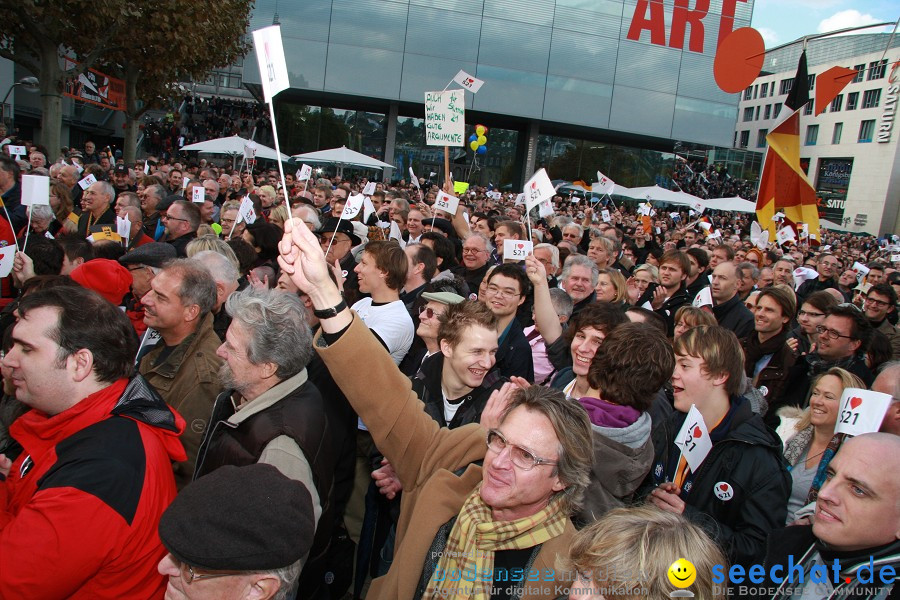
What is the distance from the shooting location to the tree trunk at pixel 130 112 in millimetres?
19594

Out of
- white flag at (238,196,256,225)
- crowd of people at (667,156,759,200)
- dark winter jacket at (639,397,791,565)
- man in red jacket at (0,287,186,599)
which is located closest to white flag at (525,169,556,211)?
white flag at (238,196,256,225)

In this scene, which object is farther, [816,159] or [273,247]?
[816,159]

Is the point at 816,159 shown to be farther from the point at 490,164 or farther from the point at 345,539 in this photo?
the point at 345,539

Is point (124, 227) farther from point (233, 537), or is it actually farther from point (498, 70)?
point (498, 70)

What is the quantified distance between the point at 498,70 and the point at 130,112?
16670 millimetres

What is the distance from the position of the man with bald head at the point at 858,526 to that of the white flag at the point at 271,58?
2.51 metres

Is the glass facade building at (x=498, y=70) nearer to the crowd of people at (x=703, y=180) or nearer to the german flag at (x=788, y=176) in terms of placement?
the crowd of people at (x=703, y=180)

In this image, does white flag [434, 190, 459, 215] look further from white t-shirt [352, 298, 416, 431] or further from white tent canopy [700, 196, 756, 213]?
white tent canopy [700, 196, 756, 213]

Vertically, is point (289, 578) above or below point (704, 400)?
below

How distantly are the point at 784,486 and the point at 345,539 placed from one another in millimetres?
2010

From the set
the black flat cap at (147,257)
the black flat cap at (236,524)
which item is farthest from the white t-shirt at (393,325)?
the black flat cap at (236,524)

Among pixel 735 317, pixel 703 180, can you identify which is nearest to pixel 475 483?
pixel 735 317

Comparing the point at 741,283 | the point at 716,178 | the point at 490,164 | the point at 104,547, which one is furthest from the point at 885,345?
the point at 716,178

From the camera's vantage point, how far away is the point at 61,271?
4.57 m
